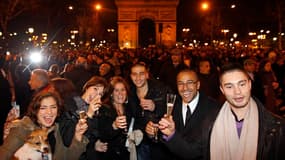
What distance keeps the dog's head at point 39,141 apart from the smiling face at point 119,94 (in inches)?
82.5

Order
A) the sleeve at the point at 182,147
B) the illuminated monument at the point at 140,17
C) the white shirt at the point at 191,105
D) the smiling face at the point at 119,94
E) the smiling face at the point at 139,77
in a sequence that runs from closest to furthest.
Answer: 1. the sleeve at the point at 182,147
2. the white shirt at the point at 191,105
3. the smiling face at the point at 119,94
4. the smiling face at the point at 139,77
5. the illuminated monument at the point at 140,17

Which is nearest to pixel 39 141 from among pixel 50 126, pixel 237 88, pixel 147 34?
pixel 50 126

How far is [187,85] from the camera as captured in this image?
595cm

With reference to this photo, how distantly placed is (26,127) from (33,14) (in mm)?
52125

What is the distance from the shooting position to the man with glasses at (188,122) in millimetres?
4711

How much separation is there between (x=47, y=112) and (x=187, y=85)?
195cm

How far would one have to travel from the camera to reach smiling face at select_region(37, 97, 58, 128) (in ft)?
16.5

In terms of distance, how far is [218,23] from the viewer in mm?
59469

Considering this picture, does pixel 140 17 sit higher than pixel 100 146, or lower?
higher

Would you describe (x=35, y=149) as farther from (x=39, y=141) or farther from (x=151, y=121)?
(x=151, y=121)

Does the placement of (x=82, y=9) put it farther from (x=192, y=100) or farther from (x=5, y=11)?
(x=192, y=100)

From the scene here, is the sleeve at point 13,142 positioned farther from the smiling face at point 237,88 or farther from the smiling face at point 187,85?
the smiling face at point 237,88

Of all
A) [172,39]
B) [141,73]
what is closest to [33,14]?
[172,39]

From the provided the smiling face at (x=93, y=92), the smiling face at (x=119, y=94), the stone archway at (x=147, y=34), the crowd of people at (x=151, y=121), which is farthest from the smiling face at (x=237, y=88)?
the stone archway at (x=147, y=34)
